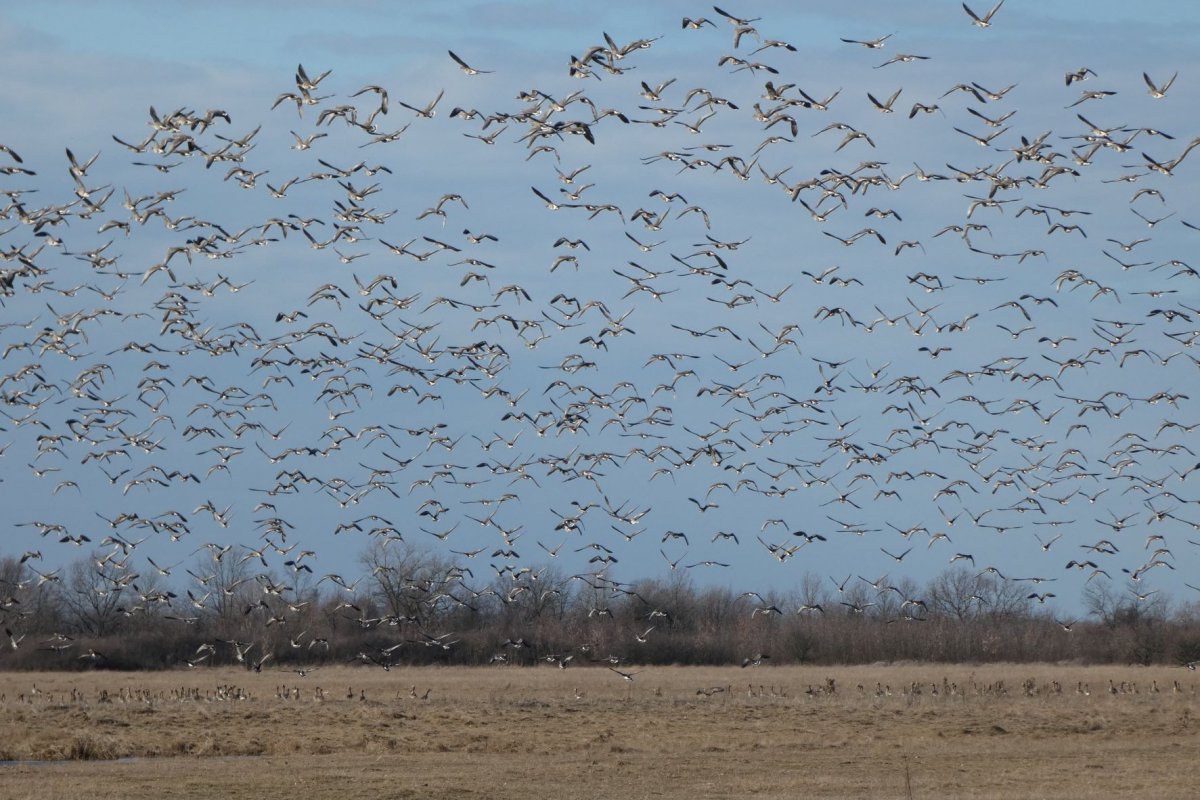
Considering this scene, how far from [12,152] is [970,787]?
74.6 ft

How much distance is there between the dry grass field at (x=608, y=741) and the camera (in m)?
29.6

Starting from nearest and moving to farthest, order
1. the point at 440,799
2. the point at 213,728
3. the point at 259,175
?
the point at 440,799, the point at 259,175, the point at 213,728

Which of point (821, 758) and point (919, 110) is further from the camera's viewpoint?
point (821, 758)

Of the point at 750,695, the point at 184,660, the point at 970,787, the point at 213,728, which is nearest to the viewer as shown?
the point at 970,787

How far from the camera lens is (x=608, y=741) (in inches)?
1503

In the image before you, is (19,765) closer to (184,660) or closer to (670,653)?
(184,660)

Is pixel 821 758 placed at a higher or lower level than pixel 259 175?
lower

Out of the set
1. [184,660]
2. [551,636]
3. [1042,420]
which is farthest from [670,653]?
[1042,420]

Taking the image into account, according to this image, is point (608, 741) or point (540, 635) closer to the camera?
point (608, 741)

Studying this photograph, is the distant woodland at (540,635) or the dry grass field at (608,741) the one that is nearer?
the dry grass field at (608,741)

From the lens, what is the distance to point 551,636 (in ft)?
268

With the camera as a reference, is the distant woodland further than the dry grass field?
Yes

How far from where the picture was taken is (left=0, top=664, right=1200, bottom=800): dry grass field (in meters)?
29.6

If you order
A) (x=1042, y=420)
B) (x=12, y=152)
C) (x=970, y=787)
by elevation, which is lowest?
(x=970, y=787)
